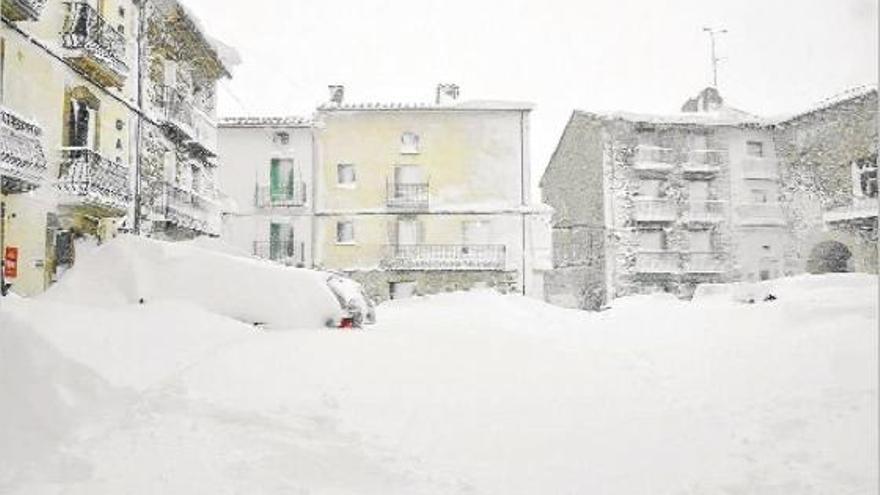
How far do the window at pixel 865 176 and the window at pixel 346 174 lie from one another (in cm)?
200

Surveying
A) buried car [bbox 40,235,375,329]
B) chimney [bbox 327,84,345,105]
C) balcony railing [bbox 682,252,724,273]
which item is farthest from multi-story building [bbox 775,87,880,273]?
buried car [bbox 40,235,375,329]

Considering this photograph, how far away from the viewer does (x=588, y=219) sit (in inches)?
109

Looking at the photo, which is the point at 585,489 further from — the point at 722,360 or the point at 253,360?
the point at 253,360

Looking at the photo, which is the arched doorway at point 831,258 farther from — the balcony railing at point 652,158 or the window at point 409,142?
the window at point 409,142

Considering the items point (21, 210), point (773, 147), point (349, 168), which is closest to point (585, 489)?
point (773, 147)

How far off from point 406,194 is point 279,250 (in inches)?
27.4

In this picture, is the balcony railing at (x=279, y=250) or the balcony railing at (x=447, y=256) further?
the balcony railing at (x=447, y=256)

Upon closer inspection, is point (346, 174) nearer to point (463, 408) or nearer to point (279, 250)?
point (279, 250)

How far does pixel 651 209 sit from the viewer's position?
2.43 m

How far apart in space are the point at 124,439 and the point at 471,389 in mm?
1272

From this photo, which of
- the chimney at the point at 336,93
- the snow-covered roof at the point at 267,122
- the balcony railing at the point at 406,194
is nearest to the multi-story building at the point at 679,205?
the balcony railing at the point at 406,194

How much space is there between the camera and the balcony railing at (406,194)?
342 centimetres

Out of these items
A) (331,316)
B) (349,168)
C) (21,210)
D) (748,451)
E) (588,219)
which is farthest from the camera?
(331,316)

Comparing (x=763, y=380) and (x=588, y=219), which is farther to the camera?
(x=588, y=219)
